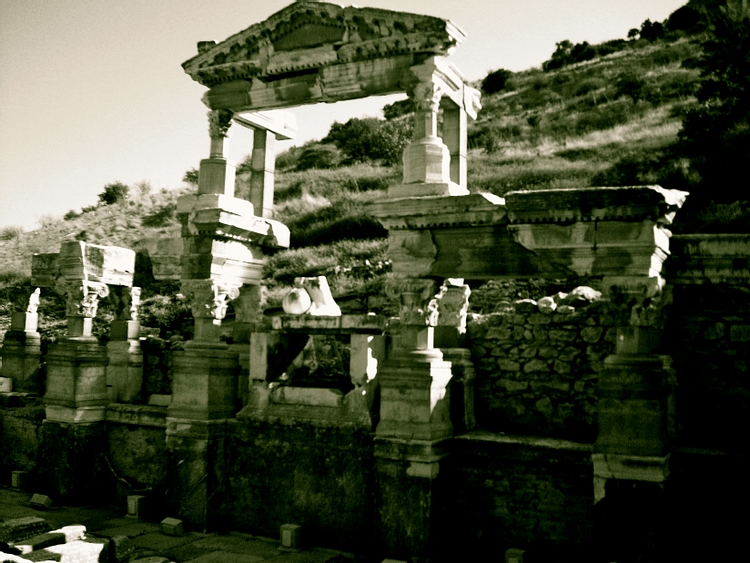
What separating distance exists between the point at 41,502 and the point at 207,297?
3.82 metres

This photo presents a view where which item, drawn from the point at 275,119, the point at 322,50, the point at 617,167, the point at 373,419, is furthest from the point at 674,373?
the point at 617,167

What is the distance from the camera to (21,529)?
8758mm

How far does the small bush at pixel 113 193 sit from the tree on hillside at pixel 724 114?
19.2 metres

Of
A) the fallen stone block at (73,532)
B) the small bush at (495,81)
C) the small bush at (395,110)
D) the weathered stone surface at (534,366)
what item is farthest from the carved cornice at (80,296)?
the small bush at (495,81)

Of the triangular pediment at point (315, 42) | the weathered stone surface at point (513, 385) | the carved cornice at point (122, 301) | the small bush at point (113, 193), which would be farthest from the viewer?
the small bush at point (113, 193)

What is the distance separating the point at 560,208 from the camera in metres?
7.58

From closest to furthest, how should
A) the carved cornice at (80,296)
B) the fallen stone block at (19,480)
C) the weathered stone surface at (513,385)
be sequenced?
the weathered stone surface at (513,385) → the carved cornice at (80,296) → the fallen stone block at (19,480)

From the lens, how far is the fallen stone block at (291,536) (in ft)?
29.6

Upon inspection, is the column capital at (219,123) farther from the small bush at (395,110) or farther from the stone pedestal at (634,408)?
the small bush at (395,110)

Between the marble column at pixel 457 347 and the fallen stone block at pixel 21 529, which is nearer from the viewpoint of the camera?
the fallen stone block at pixel 21 529

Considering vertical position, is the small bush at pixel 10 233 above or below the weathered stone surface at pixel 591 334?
above

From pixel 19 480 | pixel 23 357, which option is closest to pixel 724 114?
pixel 23 357

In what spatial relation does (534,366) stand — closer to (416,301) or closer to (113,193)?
(416,301)

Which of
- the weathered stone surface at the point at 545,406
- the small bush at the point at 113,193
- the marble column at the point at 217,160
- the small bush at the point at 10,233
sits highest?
the small bush at the point at 113,193
